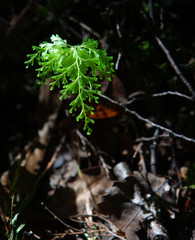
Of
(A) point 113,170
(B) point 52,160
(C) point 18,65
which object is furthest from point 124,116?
(C) point 18,65

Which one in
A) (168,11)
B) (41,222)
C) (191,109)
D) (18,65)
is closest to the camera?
(41,222)

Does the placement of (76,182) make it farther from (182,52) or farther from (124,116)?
(182,52)

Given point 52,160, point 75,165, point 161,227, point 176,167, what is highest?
point 52,160

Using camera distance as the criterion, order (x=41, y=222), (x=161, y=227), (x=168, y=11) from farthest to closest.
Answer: (x=168, y=11), (x=41, y=222), (x=161, y=227)

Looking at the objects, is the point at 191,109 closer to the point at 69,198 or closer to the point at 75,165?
the point at 75,165

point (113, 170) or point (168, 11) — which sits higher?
point (168, 11)

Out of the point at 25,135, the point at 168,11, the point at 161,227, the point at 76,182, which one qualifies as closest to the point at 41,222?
the point at 76,182

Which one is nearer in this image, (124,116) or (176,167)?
(176,167)

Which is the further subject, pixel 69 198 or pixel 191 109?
pixel 191 109

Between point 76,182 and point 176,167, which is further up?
point 76,182
